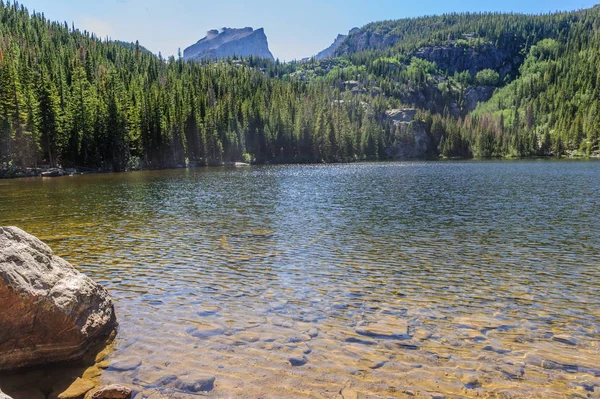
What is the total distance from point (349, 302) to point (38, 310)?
8535mm

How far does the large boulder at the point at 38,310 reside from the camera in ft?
29.2

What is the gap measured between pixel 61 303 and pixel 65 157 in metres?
98.9

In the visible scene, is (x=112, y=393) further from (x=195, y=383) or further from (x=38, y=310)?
(x=38, y=310)

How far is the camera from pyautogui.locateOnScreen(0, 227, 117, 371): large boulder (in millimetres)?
8914

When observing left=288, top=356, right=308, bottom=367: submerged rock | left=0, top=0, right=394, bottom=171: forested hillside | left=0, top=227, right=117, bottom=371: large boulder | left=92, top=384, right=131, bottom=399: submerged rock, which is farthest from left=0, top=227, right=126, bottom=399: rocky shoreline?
left=0, top=0, right=394, bottom=171: forested hillside

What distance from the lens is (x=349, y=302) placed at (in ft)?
43.5

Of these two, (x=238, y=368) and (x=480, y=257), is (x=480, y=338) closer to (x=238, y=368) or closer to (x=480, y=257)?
(x=238, y=368)

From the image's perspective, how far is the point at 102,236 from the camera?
24.3 meters

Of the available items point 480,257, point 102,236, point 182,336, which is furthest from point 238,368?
point 102,236

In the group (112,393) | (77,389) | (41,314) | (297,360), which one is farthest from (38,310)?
(297,360)

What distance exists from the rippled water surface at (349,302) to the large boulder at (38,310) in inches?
40.8

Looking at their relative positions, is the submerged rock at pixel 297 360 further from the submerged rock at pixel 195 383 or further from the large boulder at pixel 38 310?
the large boulder at pixel 38 310

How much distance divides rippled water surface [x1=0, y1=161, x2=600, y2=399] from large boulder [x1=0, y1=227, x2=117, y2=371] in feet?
3.40

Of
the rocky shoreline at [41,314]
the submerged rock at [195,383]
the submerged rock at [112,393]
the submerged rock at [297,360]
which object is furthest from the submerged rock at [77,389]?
the submerged rock at [297,360]
